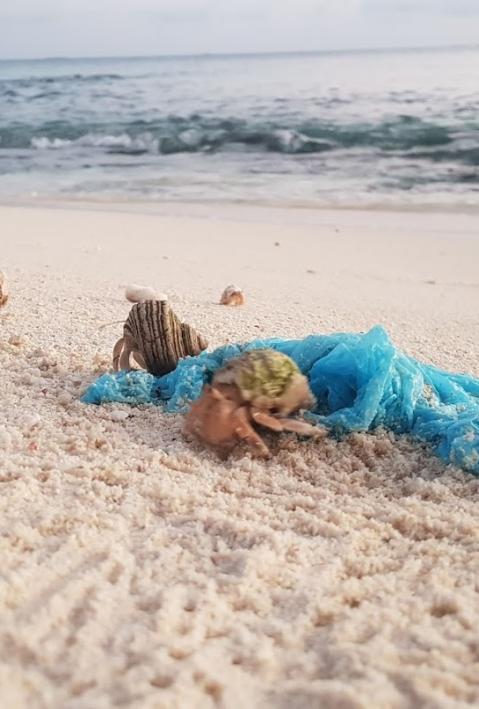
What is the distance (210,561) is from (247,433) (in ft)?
2.47

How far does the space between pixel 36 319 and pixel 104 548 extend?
2736 millimetres

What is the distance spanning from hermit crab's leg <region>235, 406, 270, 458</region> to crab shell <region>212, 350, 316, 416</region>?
0.06 meters

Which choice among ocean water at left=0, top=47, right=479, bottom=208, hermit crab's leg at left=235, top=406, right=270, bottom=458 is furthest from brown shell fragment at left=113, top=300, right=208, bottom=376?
ocean water at left=0, top=47, right=479, bottom=208

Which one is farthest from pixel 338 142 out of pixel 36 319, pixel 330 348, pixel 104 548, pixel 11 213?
pixel 104 548

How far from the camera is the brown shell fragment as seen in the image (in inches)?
139

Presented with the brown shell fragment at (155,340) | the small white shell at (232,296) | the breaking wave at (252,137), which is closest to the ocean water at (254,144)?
the breaking wave at (252,137)

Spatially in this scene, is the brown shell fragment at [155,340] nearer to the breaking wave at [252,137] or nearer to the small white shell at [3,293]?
the small white shell at [3,293]

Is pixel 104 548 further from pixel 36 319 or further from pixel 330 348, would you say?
pixel 36 319

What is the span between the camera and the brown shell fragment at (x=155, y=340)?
3.52 m

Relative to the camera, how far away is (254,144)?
1560cm

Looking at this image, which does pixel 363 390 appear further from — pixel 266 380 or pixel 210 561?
pixel 210 561

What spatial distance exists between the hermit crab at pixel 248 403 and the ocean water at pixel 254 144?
7.61 metres

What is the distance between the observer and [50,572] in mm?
2041

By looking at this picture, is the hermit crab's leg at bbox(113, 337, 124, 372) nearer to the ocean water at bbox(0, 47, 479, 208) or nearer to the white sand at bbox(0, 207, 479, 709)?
the white sand at bbox(0, 207, 479, 709)
